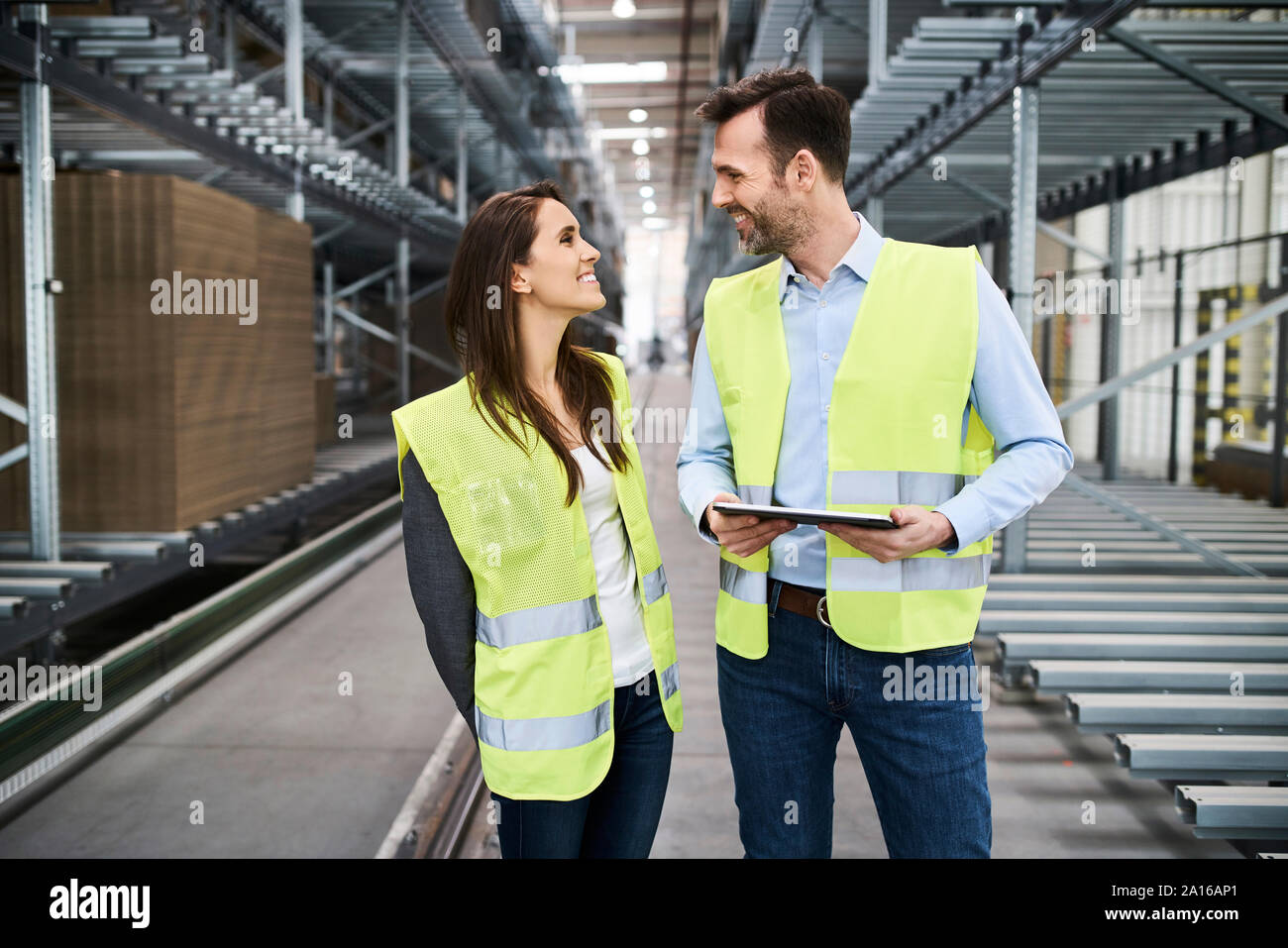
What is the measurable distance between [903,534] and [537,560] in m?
0.65

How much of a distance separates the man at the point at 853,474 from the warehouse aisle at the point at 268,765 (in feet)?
6.84

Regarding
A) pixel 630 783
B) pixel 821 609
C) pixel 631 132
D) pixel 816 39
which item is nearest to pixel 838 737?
pixel 821 609

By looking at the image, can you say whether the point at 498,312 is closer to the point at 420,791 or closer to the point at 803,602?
the point at 803,602

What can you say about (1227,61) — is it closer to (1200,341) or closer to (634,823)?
(1200,341)

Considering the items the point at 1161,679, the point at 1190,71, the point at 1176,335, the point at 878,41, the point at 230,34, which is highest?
the point at 230,34

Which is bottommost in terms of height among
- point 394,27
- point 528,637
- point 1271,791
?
point 1271,791

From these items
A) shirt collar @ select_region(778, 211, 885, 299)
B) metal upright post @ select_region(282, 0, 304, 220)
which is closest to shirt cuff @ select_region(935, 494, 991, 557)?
shirt collar @ select_region(778, 211, 885, 299)

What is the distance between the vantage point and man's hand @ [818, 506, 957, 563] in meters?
1.72

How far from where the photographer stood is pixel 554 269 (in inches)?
77.4

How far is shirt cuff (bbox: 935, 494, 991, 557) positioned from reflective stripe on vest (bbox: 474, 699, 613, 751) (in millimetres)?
709

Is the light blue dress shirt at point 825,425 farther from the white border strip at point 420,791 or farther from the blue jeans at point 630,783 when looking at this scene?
the white border strip at point 420,791

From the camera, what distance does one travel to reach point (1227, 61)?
5.41 m
